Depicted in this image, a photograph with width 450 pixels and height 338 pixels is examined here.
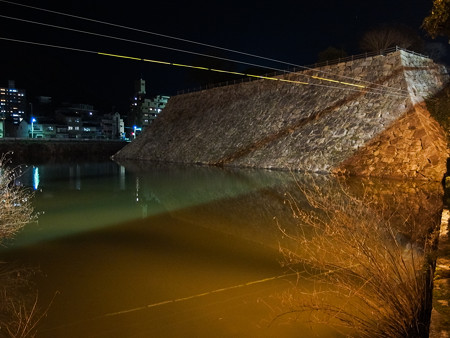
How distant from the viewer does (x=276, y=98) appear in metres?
33.9

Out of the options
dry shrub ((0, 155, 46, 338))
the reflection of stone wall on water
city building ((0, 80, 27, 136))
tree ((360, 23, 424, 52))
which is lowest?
dry shrub ((0, 155, 46, 338))

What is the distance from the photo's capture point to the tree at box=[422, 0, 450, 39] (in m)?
8.80

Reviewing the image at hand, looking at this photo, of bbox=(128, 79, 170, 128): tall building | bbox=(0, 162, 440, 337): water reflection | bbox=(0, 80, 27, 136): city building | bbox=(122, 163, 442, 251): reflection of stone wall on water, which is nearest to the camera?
bbox=(0, 162, 440, 337): water reflection

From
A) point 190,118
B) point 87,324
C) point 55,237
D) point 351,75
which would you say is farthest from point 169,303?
point 190,118

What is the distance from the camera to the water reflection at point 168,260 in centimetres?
492

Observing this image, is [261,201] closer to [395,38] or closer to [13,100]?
[395,38]

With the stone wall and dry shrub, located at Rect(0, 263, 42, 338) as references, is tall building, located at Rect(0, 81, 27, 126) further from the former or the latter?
dry shrub, located at Rect(0, 263, 42, 338)

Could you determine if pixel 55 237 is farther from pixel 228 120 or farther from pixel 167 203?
pixel 228 120

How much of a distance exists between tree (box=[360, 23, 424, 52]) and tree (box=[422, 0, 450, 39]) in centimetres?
2909

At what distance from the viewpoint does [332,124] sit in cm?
2664

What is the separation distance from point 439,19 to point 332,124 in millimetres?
17776

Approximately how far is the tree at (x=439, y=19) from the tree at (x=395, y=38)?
29.1 meters

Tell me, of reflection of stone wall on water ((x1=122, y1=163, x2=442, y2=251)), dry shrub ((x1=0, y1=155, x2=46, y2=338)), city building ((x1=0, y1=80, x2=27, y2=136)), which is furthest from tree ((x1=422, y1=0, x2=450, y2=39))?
city building ((x1=0, y1=80, x2=27, y2=136))

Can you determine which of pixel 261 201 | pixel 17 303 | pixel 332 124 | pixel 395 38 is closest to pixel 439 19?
pixel 261 201
